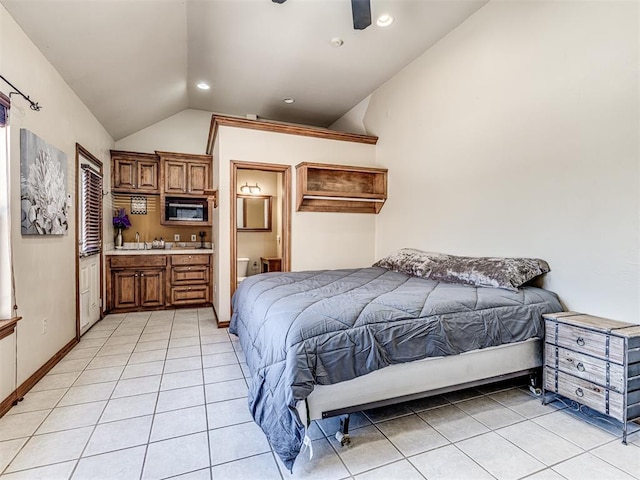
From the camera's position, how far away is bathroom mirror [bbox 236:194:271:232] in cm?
635

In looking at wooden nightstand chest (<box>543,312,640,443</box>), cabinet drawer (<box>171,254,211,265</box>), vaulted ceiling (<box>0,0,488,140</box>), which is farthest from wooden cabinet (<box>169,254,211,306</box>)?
wooden nightstand chest (<box>543,312,640,443</box>)

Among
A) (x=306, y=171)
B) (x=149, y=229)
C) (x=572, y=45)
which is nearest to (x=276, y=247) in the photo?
(x=149, y=229)

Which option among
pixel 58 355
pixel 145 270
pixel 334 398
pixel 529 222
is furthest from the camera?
pixel 145 270

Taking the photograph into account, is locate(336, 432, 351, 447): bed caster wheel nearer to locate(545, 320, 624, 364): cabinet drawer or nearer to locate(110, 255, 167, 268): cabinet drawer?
locate(545, 320, 624, 364): cabinet drawer

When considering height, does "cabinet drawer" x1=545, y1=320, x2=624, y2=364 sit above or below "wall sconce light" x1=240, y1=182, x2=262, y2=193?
below

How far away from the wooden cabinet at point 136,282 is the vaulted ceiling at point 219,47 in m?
1.96

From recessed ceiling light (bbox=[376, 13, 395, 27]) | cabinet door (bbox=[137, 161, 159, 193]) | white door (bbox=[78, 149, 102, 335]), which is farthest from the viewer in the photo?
cabinet door (bbox=[137, 161, 159, 193])

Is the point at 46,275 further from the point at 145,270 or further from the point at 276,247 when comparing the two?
the point at 276,247

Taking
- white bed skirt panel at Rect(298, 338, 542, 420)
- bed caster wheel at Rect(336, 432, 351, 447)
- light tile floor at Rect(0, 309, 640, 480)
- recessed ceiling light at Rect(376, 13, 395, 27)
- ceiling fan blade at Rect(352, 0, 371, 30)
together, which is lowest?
light tile floor at Rect(0, 309, 640, 480)

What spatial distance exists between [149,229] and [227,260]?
223cm

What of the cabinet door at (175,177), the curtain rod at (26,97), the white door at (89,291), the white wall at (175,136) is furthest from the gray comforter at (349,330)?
the white wall at (175,136)

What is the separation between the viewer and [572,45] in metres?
2.37

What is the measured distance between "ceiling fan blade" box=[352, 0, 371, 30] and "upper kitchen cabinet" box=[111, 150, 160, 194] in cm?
405

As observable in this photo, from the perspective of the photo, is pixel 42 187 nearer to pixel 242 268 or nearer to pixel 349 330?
pixel 349 330
